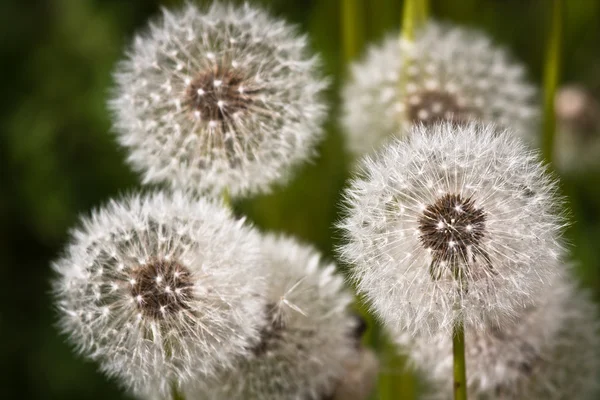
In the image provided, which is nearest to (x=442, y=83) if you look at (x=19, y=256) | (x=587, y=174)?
(x=587, y=174)

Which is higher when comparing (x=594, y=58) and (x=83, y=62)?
(x=594, y=58)

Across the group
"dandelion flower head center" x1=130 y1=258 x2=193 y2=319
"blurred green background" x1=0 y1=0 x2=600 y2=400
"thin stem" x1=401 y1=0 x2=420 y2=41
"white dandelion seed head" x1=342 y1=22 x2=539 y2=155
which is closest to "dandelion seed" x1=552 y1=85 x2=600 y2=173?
"blurred green background" x1=0 y1=0 x2=600 y2=400

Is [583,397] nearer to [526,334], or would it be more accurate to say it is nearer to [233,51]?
[526,334]

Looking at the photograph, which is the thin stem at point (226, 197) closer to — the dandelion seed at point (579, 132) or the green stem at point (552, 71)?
the green stem at point (552, 71)

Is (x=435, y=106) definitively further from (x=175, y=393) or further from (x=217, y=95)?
(x=175, y=393)

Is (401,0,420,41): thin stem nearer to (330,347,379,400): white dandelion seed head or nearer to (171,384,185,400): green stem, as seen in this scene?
(330,347,379,400): white dandelion seed head

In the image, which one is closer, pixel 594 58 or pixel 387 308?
pixel 387 308

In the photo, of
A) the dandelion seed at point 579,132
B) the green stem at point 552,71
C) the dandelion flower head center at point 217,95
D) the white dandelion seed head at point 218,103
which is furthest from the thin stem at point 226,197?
the dandelion seed at point 579,132
